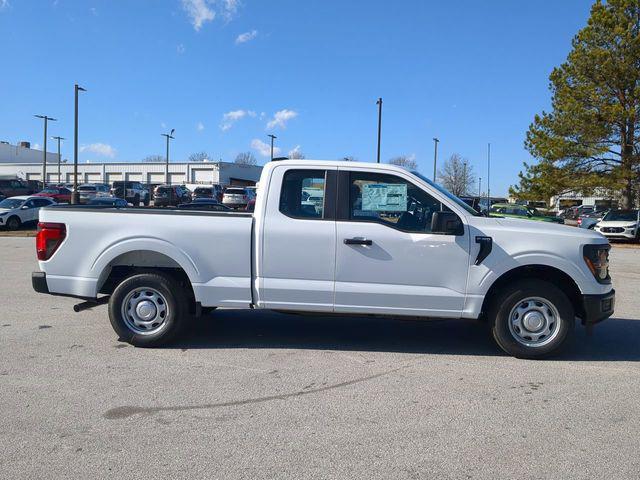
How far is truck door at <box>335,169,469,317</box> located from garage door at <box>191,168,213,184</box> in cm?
7569

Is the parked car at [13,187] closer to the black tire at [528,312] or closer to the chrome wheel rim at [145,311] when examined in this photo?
the chrome wheel rim at [145,311]

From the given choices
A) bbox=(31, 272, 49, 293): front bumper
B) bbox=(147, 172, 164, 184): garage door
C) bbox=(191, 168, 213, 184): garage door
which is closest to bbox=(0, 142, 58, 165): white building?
bbox=(147, 172, 164, 184): garage door

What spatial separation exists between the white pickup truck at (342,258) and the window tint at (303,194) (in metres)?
0.01

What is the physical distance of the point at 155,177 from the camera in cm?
8544

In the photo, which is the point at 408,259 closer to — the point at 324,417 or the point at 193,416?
the point at 324,417

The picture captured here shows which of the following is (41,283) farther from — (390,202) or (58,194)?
(58,194)

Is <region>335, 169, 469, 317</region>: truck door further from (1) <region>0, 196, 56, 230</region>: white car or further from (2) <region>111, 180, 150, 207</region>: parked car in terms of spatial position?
(2) <region>111, 180, 150, 207</region>: parked car

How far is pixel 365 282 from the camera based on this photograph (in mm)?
5469

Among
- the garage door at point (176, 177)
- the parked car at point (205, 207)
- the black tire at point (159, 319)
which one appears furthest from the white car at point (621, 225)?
the garage door at point (176, 177)

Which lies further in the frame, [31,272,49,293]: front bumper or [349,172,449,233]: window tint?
[31,272,49,293]: front bumper

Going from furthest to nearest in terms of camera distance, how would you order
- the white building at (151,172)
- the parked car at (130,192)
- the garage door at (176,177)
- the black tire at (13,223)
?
the garage door at (176,177)
the white building at (151,172)
the parked car at (130,192)
the black tire at (13,223)

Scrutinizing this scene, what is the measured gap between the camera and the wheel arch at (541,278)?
5527 mm

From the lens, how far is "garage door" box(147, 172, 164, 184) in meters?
84.8

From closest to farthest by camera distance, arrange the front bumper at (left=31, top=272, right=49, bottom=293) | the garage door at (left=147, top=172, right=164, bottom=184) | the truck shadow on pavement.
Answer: the front bumper at (left=31, top=272, right=49, bottom=293)
the truck shadow on pavement
the garage door at (left=147, top=172, right=164, bottom=184)
